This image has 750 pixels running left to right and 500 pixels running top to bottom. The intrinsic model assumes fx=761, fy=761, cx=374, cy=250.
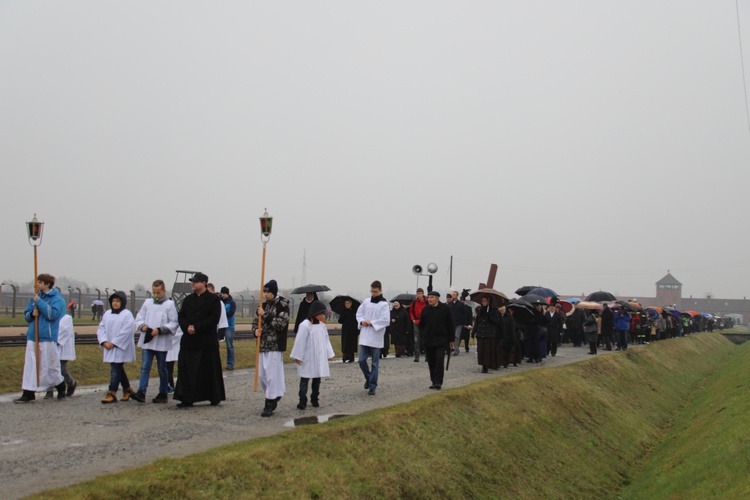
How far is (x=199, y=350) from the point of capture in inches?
484

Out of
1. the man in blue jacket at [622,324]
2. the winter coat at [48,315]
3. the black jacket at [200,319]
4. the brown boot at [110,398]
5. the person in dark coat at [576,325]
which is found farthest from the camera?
the person in dark coat at [576,325]

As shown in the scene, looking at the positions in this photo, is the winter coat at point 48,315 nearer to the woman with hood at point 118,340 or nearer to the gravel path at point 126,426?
the woman with hood at point 118,340

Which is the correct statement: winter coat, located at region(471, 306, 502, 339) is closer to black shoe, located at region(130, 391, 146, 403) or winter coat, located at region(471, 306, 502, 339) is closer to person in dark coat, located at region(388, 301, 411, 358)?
person in dark coat, located at region(388, 301, 411, 358)

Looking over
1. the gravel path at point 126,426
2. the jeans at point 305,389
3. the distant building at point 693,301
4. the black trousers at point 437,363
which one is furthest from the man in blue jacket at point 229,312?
the distant building at point 693,301

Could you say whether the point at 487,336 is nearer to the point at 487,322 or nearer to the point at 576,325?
the point at 487,322

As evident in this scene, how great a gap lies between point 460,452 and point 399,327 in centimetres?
1384

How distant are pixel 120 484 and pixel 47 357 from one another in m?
7.04

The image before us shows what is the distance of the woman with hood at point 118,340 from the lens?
1306 cm

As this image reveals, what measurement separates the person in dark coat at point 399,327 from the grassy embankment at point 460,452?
6.11m

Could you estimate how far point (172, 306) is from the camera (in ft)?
43.4

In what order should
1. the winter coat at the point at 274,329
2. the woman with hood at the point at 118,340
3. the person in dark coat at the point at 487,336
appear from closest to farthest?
the winter coat at the point at 274,329 → the woman with hood at the point at 118,340 → the person in dark coat at the point at 487,336

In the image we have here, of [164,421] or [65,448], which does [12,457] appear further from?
[164,421]

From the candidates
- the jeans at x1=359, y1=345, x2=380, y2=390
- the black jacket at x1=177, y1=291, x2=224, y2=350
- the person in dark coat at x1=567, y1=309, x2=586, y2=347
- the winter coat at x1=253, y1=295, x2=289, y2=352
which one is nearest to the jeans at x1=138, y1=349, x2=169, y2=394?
the black jacket at x1=177, y1=291, x2=224, y2=350

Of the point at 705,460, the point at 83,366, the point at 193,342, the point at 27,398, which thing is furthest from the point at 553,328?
the point at 27,398
